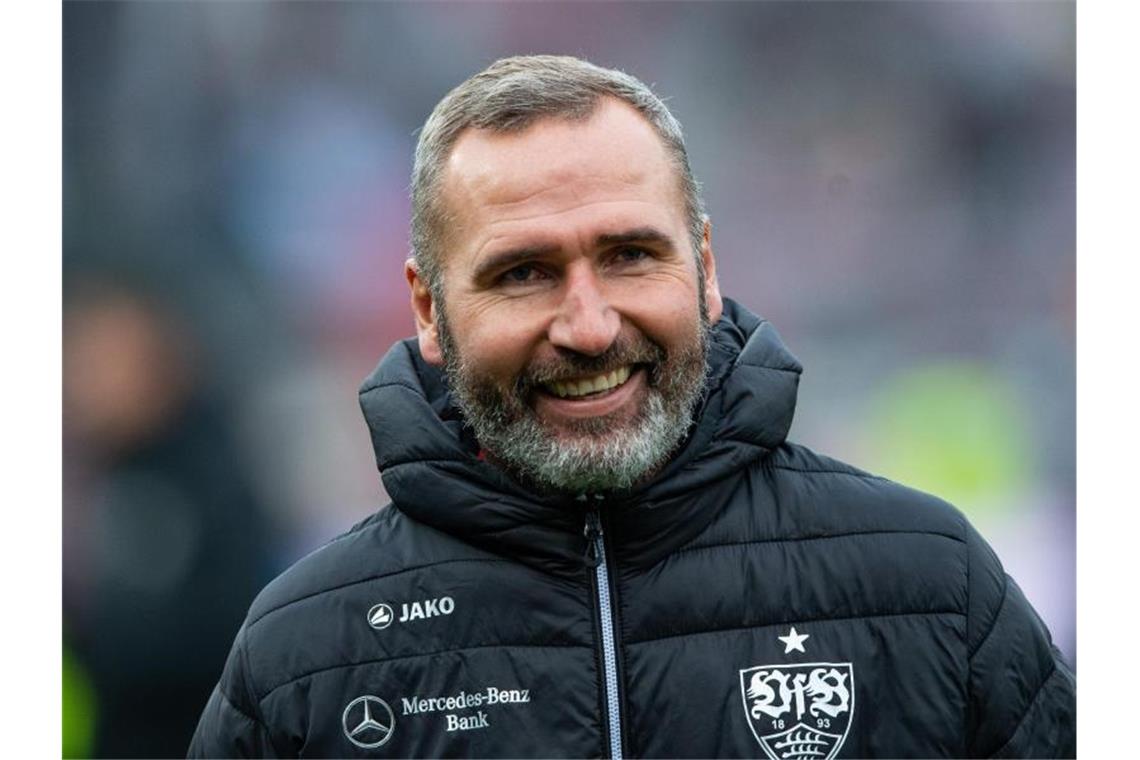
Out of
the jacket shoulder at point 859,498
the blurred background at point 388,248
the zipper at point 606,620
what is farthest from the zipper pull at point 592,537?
the blurred background at point 388,248

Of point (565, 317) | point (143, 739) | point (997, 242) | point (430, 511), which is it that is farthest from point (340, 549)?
point (997, 242)

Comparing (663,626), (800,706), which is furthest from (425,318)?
(800,706)

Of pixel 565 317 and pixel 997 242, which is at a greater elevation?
pixel 997 242

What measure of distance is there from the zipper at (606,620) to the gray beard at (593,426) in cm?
6

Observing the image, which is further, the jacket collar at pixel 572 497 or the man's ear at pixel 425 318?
the man's ear at pixel 425 318

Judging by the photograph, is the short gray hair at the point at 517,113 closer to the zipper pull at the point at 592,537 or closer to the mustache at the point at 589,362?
the mustache at the point at 589,362

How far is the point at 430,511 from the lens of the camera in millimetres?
1604

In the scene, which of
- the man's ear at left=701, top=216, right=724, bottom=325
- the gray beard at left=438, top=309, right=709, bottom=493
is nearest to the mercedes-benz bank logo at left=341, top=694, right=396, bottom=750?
the gray beard at left=438, top=309, right=709, bottom=493

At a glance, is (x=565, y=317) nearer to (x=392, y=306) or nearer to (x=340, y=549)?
(x=340, y=549)

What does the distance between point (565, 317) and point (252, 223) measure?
2804 millimetres

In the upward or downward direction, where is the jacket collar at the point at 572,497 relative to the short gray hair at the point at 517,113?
downward

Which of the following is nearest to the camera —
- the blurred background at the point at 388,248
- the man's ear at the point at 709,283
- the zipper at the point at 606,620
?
the zipper at the point at 606,620

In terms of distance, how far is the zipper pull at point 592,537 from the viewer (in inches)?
60.7

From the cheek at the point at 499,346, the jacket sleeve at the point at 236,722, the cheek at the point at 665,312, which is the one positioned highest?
the cheek at the point at 665,312
